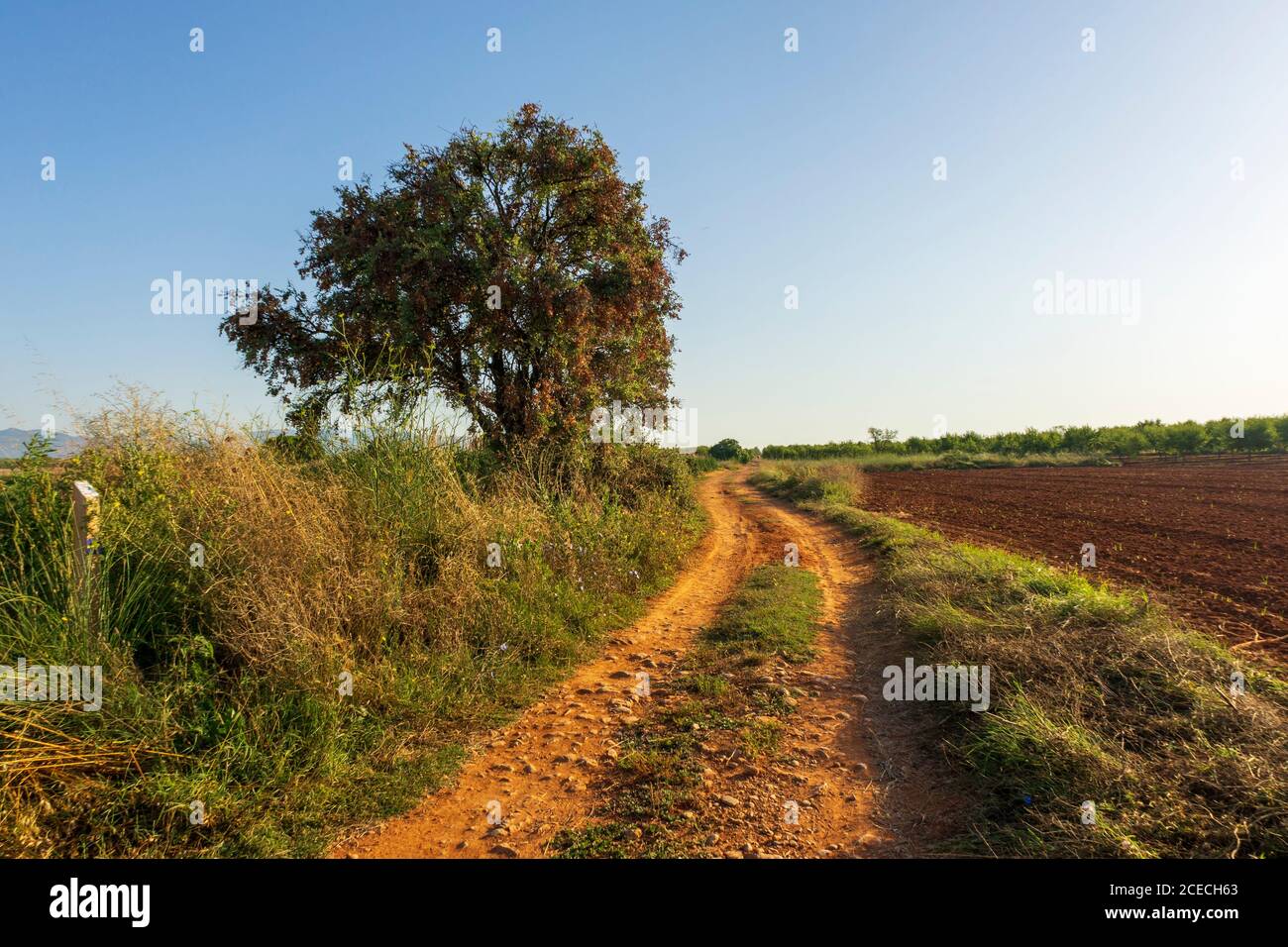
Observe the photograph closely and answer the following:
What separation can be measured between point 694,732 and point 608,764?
2.45 ft

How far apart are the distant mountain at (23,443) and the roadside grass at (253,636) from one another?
15 centimetres

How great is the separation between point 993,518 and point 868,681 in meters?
14.1

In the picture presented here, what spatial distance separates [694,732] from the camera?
4.55 meters

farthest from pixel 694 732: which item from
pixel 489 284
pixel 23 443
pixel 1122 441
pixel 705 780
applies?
pixel 1122 441

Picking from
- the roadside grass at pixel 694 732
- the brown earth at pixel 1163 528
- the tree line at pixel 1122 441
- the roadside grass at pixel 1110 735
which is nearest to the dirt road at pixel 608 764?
the roadside grass at pixel 694 732

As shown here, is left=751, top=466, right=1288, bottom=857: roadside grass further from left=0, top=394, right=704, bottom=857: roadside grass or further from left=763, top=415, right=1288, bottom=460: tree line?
left=763, top=415, right=1288, bottom=460: tree line

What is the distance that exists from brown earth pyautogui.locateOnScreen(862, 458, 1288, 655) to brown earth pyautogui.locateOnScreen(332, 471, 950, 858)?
4721 millimetres

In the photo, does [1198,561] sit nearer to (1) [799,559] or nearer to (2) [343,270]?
→ (1) [799,559]

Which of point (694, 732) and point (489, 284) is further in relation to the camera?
A: point (489, 284)

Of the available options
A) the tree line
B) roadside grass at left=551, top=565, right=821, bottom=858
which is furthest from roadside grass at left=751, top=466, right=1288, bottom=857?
the tree line

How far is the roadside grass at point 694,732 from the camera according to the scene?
3.31 meters

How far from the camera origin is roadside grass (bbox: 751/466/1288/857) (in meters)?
2.87

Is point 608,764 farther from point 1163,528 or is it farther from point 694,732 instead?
point 1163,528
